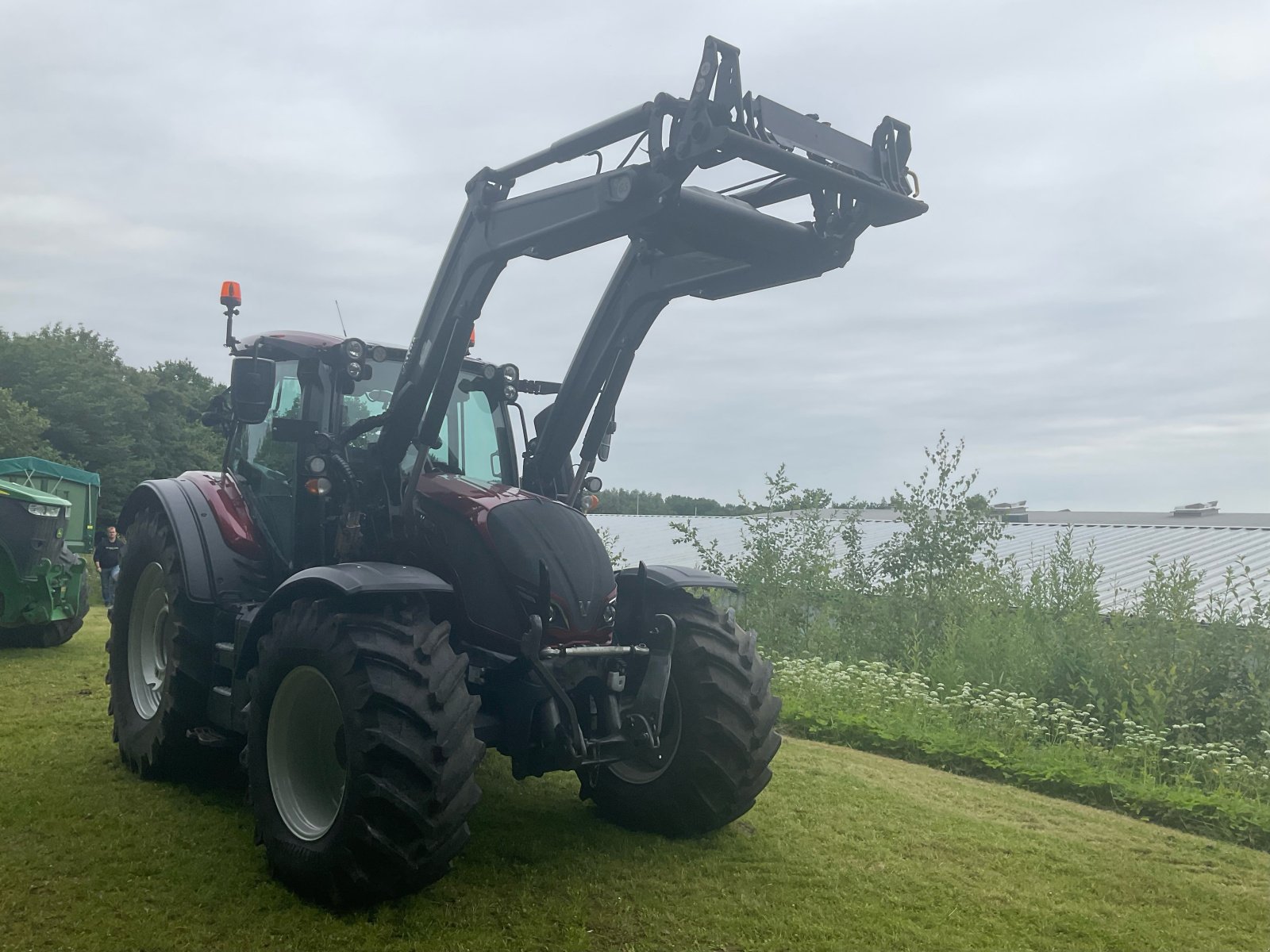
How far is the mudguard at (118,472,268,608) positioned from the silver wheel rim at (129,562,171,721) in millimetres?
566

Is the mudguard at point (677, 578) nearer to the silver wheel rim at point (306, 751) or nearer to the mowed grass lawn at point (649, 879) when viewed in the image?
the mowed grass lawn at point (649, 879)

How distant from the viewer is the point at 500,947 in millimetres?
→ 3527


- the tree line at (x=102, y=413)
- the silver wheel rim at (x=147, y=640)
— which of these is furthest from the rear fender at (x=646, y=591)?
the tree line at (x=102, y=413)

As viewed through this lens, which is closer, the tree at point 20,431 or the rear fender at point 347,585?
the rear fender at point 347,585

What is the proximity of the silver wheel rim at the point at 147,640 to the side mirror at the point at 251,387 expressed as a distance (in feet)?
A: 4.91

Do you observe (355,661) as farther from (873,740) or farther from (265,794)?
(873,740)

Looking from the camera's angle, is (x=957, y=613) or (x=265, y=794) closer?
(x=265, y=794)

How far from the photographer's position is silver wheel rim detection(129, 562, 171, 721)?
5.96 metres

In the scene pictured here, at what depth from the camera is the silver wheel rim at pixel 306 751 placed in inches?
163

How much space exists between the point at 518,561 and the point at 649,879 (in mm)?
1518

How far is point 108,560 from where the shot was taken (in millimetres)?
14711

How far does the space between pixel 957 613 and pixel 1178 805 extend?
195 inches

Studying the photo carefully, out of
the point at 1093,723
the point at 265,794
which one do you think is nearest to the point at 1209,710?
the point at 1093,723

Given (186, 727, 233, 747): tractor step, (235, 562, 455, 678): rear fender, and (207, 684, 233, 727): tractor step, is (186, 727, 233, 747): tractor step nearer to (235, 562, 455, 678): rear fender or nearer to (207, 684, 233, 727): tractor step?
(207, 684, 233, 727): tractor step
